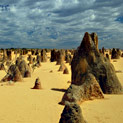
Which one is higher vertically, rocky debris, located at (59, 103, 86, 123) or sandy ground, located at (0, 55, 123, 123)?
rocky debris, located at (59, 103, 86, 123)

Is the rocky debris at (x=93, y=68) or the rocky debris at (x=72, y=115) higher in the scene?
the rocky debris at (x=93, y=68)

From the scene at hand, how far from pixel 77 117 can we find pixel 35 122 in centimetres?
110

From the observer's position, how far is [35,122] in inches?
178

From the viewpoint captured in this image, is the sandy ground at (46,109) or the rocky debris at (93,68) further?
the rocky debris at (93,68)

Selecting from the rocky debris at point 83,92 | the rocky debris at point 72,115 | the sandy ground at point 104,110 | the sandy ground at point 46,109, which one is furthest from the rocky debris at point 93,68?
the rocky debris at point 72,115

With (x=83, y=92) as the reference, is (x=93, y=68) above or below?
A: above

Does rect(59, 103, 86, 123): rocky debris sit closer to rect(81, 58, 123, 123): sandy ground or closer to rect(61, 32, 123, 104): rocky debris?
rect(81, 58, 123, 123): sandy ground

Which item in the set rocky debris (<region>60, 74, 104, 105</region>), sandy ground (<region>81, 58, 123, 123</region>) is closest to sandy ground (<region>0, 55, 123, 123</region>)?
sandy ground (<region>81, 58, 123, 123</region>)

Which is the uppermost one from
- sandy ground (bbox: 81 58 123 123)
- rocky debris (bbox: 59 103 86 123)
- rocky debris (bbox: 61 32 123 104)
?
rocky debris (bbox: 61 32 123 104)

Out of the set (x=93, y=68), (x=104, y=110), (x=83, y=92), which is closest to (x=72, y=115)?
(x=104, y=110)

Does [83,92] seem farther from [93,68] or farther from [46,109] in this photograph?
[93,68]

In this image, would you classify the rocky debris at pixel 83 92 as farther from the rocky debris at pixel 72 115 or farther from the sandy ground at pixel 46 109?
the rocky debris at pixel 72 115

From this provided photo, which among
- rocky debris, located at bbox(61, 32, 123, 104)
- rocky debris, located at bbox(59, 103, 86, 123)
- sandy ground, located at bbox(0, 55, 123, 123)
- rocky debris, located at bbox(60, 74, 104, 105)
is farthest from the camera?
rocky debris, located at bbox(61, 32, 123, 104)

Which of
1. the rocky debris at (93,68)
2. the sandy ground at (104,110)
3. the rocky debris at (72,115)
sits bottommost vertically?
the sandy ground at (104,110)
